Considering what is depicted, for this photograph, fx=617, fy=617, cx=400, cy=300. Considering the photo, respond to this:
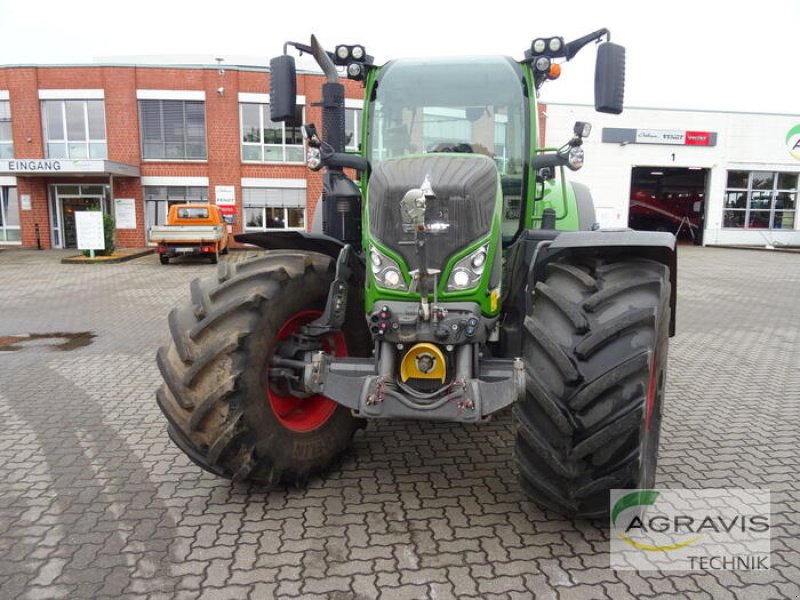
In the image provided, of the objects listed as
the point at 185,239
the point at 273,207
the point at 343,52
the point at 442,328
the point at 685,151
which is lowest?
the point at 185,239

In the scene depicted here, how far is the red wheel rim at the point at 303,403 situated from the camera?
3555 mm

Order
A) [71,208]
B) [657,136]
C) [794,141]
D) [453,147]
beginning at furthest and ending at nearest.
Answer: [794,141] < [657,136] < [71,208] < [453,147]

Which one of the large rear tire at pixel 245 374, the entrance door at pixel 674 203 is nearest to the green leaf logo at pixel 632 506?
the large rear tire at pixel 245 374

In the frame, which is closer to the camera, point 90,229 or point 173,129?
point 90,229

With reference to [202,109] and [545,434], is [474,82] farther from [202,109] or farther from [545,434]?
[202,109]

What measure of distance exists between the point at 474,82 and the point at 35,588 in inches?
147

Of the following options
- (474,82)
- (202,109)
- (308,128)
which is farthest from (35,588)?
(202,109)

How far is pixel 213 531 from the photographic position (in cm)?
316

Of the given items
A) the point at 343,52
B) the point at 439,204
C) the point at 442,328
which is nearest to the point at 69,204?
the point at 343,52

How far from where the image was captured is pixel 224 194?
2523 centimetres

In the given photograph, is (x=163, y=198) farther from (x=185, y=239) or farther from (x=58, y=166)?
(x=185, y=239)

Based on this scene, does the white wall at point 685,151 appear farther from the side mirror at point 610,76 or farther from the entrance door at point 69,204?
the side mirror at point 610,76

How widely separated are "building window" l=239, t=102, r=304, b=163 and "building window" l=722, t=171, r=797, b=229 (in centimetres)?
2066

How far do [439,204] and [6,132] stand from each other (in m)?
28.2
